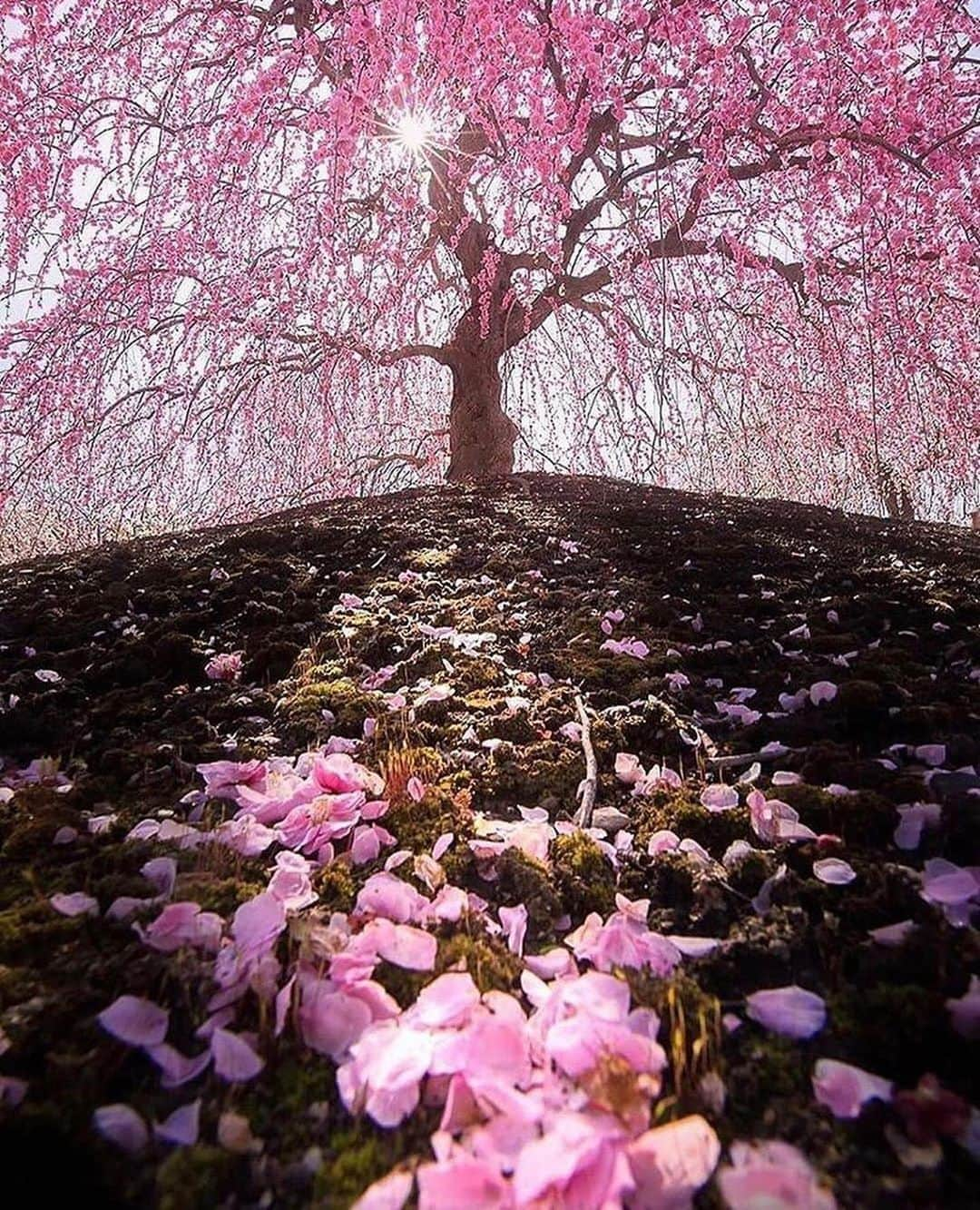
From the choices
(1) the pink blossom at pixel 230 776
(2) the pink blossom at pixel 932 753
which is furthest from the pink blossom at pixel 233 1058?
(2) the pink blossom at pixel 932 753

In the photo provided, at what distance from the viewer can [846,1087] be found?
86 cm

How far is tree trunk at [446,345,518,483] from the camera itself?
543cm

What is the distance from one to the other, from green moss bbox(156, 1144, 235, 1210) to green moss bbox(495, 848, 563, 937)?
1.79 ft

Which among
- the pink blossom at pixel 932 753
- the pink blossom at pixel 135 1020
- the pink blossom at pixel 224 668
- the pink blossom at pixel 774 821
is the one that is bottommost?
the pink blossom at pixel 135 1020

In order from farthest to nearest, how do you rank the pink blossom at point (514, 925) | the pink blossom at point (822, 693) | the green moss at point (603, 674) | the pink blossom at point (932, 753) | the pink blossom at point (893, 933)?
the green moss at point (603, 674) → the pink blossom at point (822, 693) → the pink blossom at point (932, 753) → the pink blossom at point (514, 925) → the pink blossom at point (893, 933)

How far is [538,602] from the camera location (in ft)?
9.03

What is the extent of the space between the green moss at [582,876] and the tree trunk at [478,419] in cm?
424

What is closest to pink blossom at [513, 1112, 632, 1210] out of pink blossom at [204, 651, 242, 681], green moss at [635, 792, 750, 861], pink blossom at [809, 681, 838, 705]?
green moss at [635, 792, 750, 861]

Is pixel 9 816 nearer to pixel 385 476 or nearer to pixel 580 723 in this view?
pixel 580 723

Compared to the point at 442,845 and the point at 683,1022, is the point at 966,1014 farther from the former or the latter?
the point at 442,845

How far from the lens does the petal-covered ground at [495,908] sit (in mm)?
804

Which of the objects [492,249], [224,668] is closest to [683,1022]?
[224,668]

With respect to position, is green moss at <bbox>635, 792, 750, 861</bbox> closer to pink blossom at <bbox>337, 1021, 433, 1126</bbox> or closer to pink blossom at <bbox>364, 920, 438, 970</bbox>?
pink blossom at <bbox>364, 920, 438, 970</bbox>

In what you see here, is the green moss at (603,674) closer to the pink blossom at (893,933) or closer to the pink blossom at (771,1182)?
the pink blossom at (893,933)
